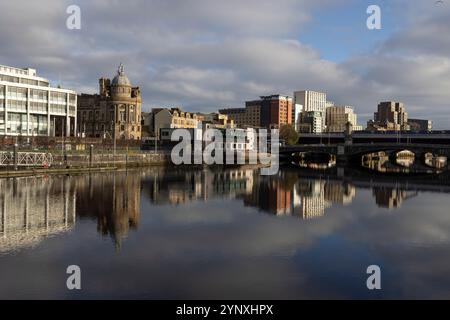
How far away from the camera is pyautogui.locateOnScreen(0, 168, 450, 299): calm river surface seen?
60.3 ft

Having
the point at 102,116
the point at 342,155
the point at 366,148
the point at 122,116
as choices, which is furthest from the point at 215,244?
the point at 102,116

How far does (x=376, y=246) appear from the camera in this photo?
26.3 m

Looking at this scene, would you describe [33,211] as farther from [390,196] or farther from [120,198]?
[390,196]

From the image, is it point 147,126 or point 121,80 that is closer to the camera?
point 121,80

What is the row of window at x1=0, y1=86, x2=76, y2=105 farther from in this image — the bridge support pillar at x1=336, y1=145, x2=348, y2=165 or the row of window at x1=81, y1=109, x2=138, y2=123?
the bridge support pillar at x1=336, y1=145, x2=348, y2=165

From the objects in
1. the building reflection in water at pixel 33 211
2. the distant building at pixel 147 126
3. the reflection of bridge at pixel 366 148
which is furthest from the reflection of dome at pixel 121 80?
the building reflection in water at pixel 33 211

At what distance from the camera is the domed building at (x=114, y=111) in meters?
122

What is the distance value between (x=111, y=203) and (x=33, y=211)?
7.24 meters

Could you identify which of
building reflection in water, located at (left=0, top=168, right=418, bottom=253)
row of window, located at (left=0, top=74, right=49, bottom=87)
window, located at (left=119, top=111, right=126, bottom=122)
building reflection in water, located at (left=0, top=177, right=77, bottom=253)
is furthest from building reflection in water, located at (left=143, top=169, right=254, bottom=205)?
window, located at (left=119, top=111, right=126, bottom=122)

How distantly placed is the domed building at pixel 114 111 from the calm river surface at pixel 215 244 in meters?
74.4

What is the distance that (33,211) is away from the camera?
33.1m

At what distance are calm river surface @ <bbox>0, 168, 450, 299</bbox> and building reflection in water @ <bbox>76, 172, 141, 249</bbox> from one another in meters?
0.13
